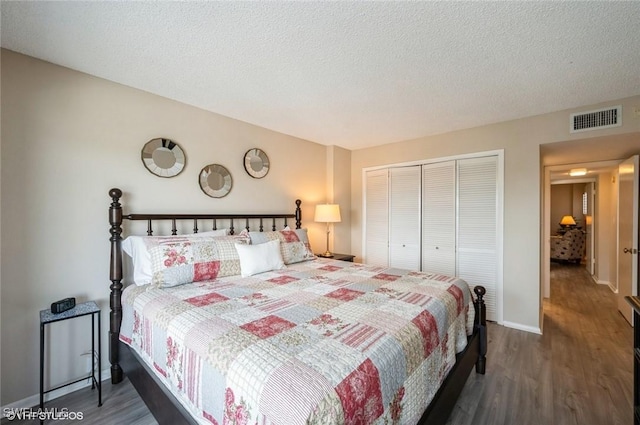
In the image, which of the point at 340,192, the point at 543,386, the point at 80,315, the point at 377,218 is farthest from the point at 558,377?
the point at 80,315

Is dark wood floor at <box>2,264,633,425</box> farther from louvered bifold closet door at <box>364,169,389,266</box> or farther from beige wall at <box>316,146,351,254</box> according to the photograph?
beige wall at <box>316,146,351,254</box>

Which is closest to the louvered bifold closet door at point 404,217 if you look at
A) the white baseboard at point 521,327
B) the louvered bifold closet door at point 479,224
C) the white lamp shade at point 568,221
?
the louvered bifold closet door at point 479,224

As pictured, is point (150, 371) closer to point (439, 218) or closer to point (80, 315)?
point (80, 315)

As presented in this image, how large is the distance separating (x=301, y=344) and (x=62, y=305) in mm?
1774

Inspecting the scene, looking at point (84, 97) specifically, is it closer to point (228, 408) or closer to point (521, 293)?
point (228, 408)

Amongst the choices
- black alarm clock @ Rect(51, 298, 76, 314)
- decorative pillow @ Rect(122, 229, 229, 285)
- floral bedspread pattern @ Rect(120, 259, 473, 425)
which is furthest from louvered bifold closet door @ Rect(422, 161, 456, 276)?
black alarm clock @ Rect(51, 298, 76, 314)

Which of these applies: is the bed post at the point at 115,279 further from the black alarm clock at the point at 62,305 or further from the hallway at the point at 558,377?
the hallway at the point at 558,377

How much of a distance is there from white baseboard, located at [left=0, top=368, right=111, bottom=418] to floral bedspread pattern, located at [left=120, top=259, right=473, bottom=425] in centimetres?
55

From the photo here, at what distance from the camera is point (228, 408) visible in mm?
1019

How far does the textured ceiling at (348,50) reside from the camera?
1.46 metres

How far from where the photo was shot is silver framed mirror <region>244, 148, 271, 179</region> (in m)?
3.17

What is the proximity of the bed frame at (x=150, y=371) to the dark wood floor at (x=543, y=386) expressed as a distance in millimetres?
169

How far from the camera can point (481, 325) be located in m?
2.15

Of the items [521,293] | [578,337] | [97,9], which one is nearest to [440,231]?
[521,293]
